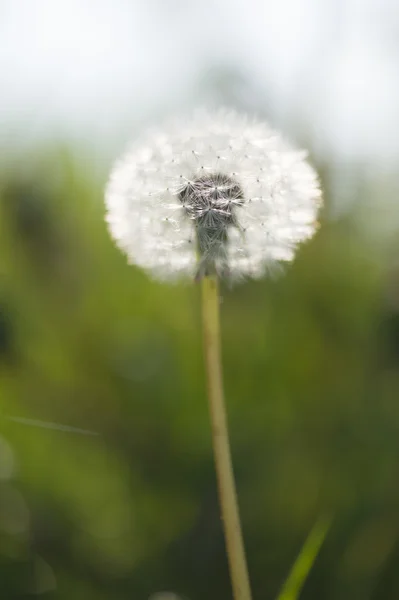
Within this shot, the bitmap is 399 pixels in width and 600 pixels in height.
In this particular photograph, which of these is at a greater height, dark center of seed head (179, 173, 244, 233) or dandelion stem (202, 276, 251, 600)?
dark center of seed head (179, 173, 244, 233)

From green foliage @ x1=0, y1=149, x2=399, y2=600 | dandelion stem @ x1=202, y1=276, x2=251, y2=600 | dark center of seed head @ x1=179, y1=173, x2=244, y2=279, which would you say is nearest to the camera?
dandelion stem @ x1=202, y1=276, x2=251, y2=600

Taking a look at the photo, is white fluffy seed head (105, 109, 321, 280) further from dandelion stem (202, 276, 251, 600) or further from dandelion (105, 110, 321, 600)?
dandelion stem (202, 276, 251, 600)

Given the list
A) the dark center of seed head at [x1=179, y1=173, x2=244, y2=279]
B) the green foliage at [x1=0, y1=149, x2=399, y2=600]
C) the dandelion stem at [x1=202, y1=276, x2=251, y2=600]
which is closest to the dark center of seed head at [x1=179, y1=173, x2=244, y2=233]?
the dark center of seed head at [x1=179, y1=173, x2=244, y2=279]

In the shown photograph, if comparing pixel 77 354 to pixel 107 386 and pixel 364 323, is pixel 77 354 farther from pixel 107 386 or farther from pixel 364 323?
pixel 364 323

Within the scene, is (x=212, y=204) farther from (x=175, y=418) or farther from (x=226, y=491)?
(x=175, y=418)

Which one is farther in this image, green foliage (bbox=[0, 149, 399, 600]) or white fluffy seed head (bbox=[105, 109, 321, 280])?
green foliage (bbox=[0, 149, 399, 600])

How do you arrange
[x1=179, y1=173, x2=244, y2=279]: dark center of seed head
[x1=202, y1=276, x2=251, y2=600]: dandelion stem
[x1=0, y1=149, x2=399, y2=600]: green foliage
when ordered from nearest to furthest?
[x1=202, y1=276, x2=251, y2=600]: dandelion stem, [x1=179, y1=173, x2=244, y2=279]: dark center of seed head, [x1=0, y1=149, x2=399, y2=600]: green foliage

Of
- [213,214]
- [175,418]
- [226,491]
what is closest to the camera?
[226,491]

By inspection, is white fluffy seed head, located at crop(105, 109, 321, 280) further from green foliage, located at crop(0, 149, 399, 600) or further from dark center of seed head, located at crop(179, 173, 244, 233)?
green foliage, located at crop(0, 149, 399, 600)

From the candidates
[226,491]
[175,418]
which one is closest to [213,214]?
[226,491]
